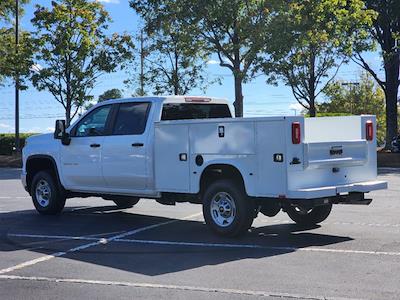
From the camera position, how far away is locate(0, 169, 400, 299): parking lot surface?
5.91 meters

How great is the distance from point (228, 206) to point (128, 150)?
2120 millimetres

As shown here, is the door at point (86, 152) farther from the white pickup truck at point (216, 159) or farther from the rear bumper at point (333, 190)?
the rear bumper at point (333, 190)

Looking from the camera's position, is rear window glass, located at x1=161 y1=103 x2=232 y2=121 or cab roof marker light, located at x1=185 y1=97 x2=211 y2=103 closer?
rear window glass, located at x1=161 y1=103 x2=232 y2=121

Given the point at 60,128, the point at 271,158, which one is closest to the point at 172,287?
the point at 271,158

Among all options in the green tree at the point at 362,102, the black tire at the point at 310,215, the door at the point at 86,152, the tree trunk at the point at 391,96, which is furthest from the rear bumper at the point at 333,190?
the green tree at the point at 362,102

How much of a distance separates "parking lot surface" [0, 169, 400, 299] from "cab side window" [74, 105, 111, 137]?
5.33 ft

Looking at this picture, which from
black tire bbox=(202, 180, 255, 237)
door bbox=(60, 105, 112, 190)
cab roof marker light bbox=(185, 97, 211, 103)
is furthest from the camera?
door bbox=(60, 105, 112, 190)

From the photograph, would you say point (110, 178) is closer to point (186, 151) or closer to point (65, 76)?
point (186, 151)

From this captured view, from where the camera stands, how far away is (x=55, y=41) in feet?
94.6

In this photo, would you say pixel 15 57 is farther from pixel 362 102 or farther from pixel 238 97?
pixel 362 102

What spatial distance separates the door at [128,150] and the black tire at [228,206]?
1.33 metres

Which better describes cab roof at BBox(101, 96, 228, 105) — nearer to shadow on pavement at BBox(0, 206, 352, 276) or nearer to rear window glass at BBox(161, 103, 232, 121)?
rear window glass at BBox(161, 103, 232, 121)

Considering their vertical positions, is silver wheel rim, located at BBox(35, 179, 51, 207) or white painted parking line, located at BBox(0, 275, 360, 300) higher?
silver wheel rim, located at BBox(35, 179, 51, 207)

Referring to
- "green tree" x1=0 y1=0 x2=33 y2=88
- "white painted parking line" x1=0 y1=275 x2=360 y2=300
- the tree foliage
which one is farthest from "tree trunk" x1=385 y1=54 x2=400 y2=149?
"white painted parking line" x1=0 y1=275 x2=360 y2=300
